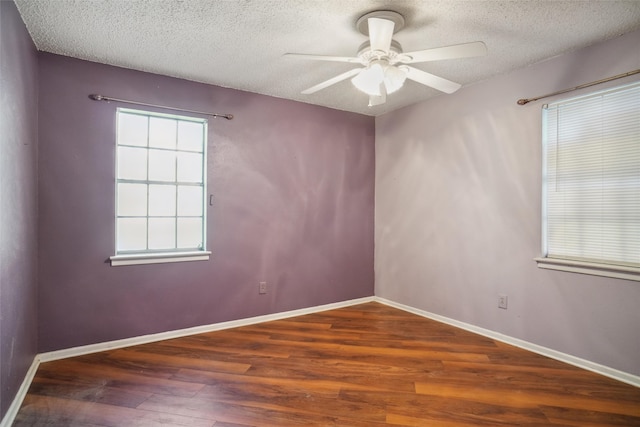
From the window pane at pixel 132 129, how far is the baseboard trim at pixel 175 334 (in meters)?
1.72

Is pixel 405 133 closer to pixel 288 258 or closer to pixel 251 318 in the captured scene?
pixel 288 258

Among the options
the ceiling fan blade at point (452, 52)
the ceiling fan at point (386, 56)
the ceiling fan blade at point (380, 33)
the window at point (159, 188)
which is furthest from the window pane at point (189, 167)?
the ceiling fan blade at point (452, 52)

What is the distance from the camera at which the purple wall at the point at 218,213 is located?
8.59 feet

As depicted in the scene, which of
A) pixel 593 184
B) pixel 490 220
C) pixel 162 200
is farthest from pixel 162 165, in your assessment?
pixel 593 184

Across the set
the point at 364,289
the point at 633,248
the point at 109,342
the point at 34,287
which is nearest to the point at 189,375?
the point at 109,342

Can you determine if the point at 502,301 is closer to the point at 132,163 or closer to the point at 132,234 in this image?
the point at 132,234

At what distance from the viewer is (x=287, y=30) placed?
2.25 meters

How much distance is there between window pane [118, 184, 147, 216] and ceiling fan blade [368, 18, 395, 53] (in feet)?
7.64

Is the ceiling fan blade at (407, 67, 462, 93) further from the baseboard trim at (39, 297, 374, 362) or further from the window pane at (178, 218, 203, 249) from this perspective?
the baseboard trim at (39, 297, 374, 362)

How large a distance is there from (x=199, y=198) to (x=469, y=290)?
281 centimetres

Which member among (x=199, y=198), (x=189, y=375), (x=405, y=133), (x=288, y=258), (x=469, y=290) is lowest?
(x=189, y=375)

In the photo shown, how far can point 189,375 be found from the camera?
2.35m

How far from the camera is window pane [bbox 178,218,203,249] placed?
3.23 metres

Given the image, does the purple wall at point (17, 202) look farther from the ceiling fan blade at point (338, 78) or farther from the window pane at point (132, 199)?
the ceiling fan blade at point (338, 78)
